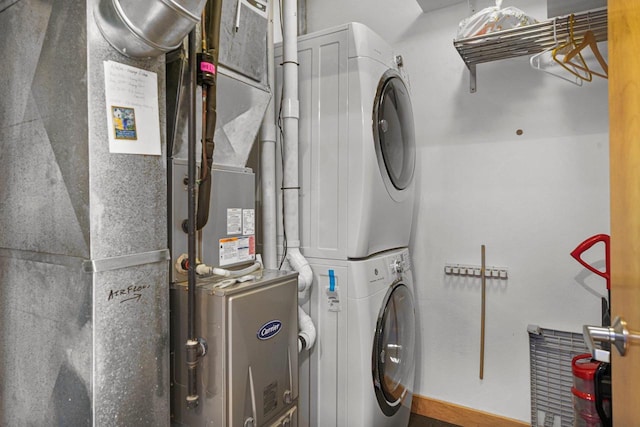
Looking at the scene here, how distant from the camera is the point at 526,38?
1.85m

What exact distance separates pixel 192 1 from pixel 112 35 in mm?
245

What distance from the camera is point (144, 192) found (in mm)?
1102

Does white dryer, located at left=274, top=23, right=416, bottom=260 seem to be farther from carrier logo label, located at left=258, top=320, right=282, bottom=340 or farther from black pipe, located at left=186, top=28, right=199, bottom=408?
black pipe, located at left=186, top=28, right=199, bottom=408

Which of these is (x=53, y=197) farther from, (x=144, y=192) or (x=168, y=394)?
(x=168, y=394)

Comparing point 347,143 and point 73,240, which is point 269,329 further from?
point 347,143

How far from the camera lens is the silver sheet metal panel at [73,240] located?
3.22 feet

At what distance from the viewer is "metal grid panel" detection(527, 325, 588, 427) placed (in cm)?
197

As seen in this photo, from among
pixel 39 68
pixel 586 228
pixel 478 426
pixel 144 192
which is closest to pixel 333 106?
pixel 144 192

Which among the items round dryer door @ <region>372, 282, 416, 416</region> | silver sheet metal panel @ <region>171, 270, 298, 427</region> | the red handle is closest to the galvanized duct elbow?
silver sheet metal panel @ <region>171, 270, 298, 427</region>

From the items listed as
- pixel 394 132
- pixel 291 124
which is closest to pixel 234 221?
pixel 291 124

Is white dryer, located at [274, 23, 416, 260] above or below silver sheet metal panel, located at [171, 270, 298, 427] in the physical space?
above

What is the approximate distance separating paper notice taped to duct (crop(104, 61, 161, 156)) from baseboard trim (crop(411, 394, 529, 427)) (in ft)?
7.47

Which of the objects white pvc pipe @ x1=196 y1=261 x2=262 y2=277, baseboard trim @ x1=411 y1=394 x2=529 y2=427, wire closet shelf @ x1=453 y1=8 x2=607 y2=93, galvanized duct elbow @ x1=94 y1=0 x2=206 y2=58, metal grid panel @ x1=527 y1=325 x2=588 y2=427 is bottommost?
baseboard trim @ x1=411 y1=394 x2=529 y2=427

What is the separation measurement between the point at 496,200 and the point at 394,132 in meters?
0.81
